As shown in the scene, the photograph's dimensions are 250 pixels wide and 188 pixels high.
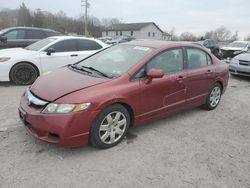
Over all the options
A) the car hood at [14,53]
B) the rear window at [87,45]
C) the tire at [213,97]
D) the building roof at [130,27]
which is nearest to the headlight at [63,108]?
the tire at [213,97]

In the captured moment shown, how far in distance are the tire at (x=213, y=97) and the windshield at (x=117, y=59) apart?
1.96 meters

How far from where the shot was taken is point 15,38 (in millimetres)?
10055

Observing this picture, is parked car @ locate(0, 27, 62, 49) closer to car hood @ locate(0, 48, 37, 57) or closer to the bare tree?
car hood @ locate(0, 48, 37, 57)

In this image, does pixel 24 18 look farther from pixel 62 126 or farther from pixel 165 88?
pixel 62 126

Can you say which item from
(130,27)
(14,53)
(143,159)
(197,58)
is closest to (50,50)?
(14,53)

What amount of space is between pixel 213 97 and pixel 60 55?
448 centimetres

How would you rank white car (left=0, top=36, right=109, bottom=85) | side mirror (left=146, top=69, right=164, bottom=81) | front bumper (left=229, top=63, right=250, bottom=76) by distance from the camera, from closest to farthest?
side mirror (left=146, top=69, right=164, bottom=81) → white car (left=0, top=36, right=109, bottom=85) → front bumper (left=229, top=63, right=250, bottom=76)

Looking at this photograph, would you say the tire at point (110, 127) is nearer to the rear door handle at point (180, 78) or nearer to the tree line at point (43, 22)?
the rear door handle at point (180, 78)

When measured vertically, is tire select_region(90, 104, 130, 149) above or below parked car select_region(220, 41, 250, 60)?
below

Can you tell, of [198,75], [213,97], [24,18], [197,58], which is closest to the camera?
[198,75]

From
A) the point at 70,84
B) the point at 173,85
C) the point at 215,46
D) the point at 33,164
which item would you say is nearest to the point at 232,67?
the point at 173,85

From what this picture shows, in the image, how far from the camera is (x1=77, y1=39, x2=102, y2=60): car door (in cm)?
805

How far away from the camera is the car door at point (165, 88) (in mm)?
4078

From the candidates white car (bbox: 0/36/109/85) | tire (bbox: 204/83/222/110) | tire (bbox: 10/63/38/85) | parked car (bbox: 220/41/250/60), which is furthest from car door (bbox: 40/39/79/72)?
parked car (bbox: 220/41/250/60)
